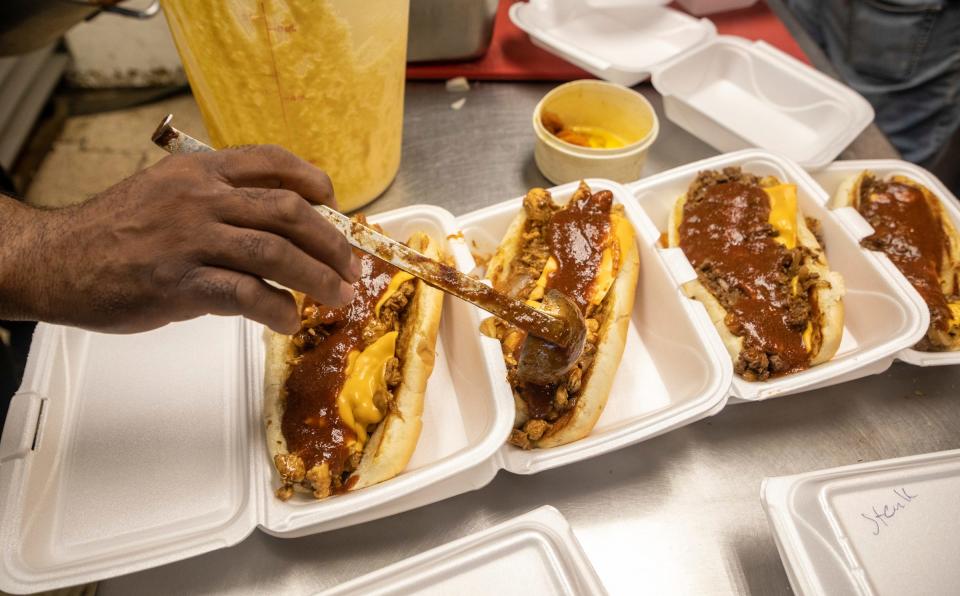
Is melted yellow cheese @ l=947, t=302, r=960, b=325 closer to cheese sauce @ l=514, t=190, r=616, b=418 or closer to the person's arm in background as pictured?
cheese sauce @ l=514, t=190, r=616, b=418

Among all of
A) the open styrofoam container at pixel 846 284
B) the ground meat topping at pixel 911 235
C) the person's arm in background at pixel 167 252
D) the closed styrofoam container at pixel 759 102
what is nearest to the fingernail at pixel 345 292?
the person's arm in background at pixel 167 252

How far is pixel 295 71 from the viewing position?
67.3 inches

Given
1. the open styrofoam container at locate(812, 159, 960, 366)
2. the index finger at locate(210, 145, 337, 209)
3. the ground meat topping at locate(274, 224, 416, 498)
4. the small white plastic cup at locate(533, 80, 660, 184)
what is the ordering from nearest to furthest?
the index finger at locate(210, 145, 337, 209) → the ground meat topping at locate(274, 224, 416, 498) → the open styrofoam container at locate(812, 159, 960, 366) → the small white plastic cup at locate(533, 80, 660, 184)

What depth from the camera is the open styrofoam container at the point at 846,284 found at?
175 centimetres

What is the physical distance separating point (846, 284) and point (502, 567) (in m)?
1.59

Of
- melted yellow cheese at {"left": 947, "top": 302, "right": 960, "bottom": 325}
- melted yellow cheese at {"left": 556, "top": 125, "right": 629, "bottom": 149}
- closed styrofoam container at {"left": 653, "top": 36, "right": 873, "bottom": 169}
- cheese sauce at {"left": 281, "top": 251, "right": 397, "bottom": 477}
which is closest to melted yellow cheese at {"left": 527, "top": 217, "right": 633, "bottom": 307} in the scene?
cheese sauce at {"left": 281, "top": 251, "right": 397, "bottom": 477}

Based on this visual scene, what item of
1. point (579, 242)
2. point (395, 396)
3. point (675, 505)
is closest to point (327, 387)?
point (395, 396)

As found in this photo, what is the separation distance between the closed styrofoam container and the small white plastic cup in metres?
0.29

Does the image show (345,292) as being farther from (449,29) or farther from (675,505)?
(449,29)

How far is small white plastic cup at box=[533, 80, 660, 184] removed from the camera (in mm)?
2232

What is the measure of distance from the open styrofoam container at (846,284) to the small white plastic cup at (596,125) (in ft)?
0.39

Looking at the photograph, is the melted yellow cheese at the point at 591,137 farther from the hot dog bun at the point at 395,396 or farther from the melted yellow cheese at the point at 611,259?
the hot dog bun at the point at 395,396

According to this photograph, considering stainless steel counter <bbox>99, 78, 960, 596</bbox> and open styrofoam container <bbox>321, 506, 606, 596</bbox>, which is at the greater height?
open styrofoam container <bbox>321, 506, 606, 596</bbox>

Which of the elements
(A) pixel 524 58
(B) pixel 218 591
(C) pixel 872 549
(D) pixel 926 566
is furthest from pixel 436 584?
(A) pixel 524 58
